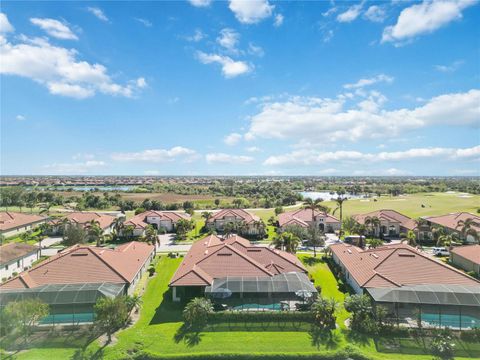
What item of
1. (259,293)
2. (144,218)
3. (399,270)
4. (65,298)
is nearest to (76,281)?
(65,298)

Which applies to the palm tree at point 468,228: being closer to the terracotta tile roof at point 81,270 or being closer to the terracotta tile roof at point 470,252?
the terracotta tile roof at point 470,252

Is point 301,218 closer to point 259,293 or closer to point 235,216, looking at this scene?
point 235,216

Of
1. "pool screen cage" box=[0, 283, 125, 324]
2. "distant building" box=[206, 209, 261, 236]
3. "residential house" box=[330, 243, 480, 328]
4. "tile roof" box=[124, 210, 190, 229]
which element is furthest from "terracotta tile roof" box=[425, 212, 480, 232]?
"pool screen cage" box=[0, 283, 125, 324]

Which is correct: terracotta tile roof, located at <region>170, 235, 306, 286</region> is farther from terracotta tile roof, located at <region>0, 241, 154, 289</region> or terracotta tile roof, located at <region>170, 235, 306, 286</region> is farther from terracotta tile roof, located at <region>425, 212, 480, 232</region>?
terracotta tile roof, located at <region>425, 212, 480, 232</region>

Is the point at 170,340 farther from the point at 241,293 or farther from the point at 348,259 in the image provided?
the point at 348,259

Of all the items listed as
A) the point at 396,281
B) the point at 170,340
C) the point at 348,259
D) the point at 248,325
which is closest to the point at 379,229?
the point at 348,259
